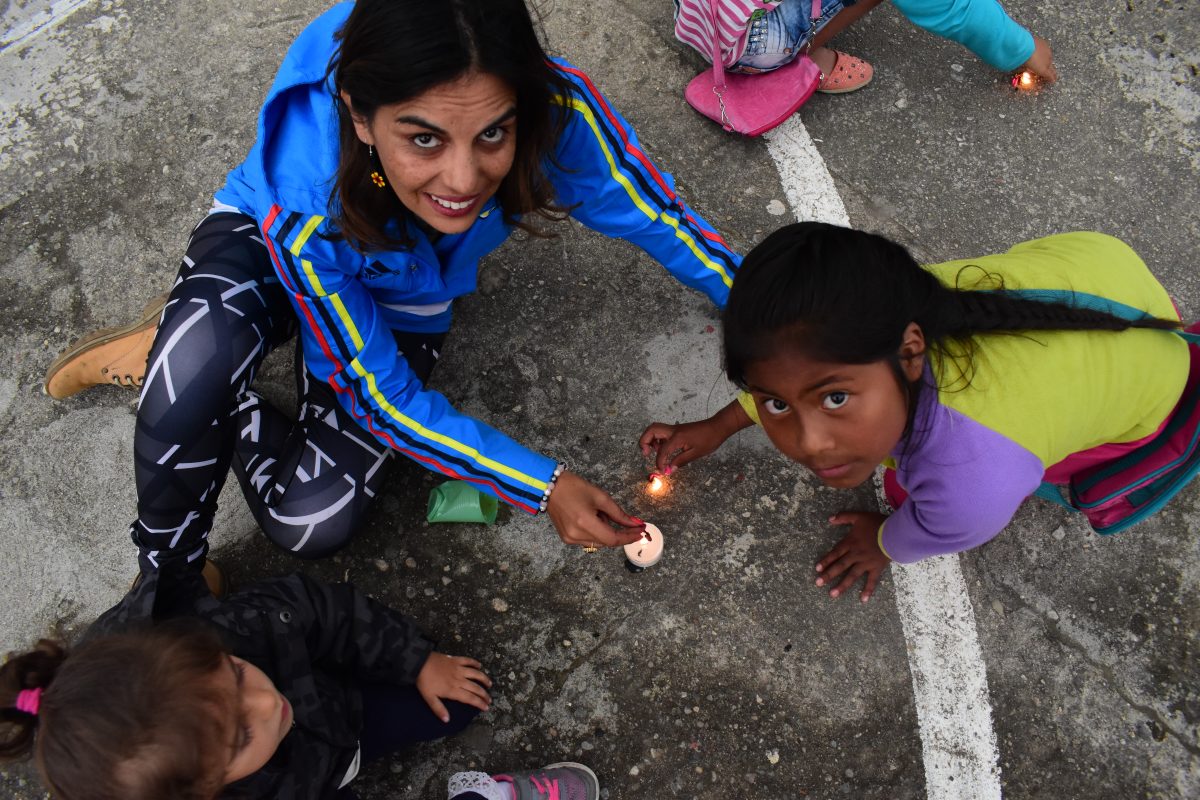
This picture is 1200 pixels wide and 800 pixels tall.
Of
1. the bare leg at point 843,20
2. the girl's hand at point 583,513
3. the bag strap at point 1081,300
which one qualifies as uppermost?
the bare leg at point 843,20

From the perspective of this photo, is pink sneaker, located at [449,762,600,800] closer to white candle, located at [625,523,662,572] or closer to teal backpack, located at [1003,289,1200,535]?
white candle, located at [625,523,662,572]

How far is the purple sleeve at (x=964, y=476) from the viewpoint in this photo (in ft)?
5.96

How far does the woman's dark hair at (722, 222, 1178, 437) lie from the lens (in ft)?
5.53

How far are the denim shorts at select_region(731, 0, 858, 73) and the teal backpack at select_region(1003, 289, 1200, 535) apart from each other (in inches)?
65.6

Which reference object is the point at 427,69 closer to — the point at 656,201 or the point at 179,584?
the point at 656,201

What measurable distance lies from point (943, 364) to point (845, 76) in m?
1.94

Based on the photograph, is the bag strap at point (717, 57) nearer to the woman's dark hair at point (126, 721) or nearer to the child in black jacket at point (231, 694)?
the child in black jacket at point (231, 694)

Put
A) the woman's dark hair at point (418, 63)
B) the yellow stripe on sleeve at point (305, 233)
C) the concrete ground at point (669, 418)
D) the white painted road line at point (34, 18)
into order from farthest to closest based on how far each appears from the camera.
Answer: the white painted road line at point (34, 18) < the concrete ground at point (669, 418) < the yellow stripe on sleeve at point (305, 233) < the woman's dark hair at point (418, 63)

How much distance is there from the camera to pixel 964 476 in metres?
1.85

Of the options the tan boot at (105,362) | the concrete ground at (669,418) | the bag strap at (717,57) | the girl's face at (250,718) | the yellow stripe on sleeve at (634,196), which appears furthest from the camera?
the bag strap at (717,57)

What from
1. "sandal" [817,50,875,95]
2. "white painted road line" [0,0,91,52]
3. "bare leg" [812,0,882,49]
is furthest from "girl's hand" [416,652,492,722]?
"white painted road line" [0,0,91,52]

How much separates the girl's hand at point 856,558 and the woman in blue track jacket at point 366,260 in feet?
2.50

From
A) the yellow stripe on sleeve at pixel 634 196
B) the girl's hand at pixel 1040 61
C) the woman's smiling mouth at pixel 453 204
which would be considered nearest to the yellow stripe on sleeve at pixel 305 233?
the woman's smiling mouth at pixel 453 204

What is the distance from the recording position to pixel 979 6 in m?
2.95
